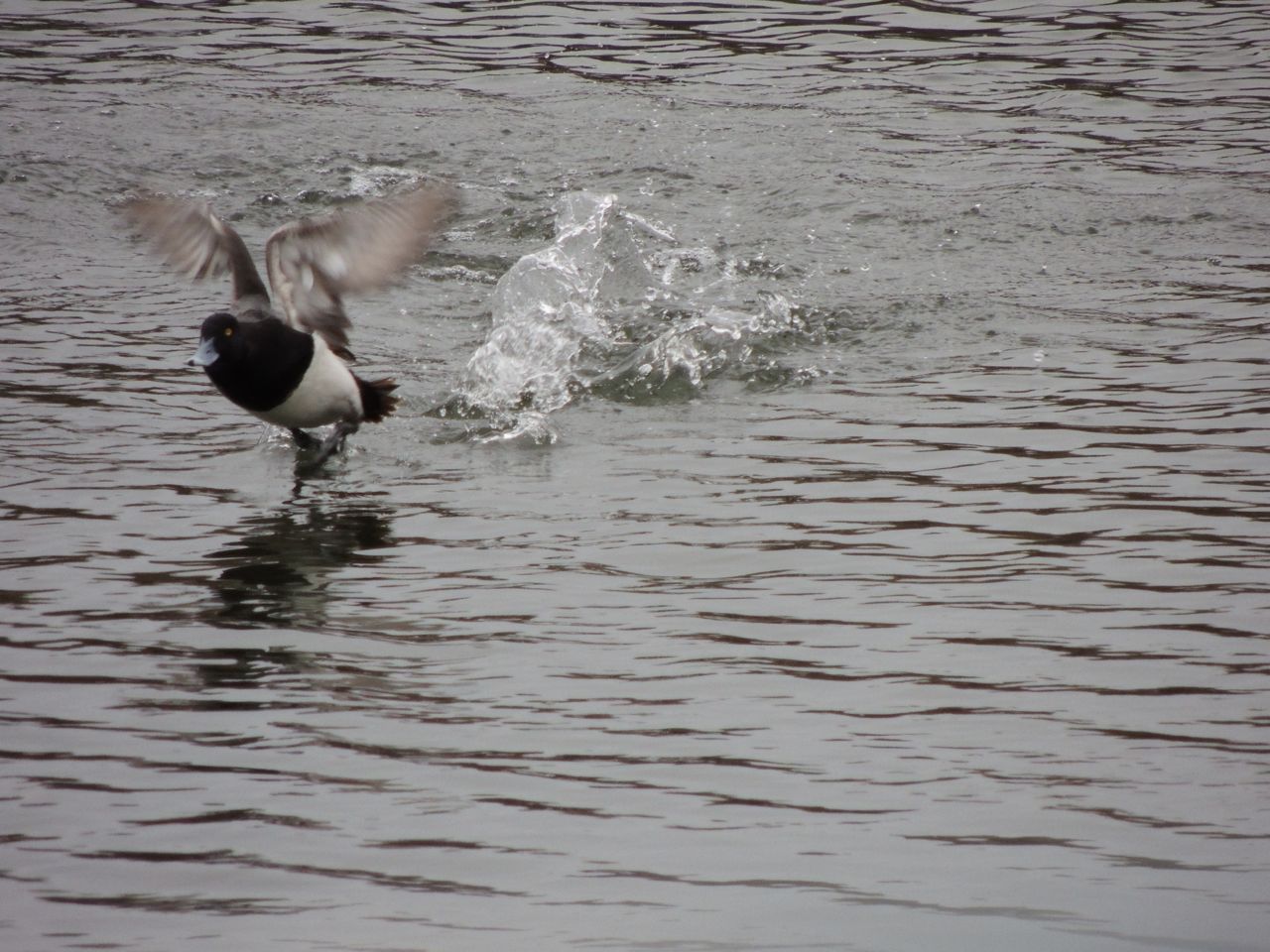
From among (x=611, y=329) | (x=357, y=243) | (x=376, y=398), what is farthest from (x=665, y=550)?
(x=611, y=329)

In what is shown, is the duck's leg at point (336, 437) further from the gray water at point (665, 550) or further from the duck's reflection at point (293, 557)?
the duck's reflection at point (293, 557)

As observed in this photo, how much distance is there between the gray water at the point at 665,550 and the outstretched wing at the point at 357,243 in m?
0.71

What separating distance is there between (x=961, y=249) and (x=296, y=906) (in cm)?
732

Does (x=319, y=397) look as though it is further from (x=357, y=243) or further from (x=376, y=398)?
(x=357, y=243)

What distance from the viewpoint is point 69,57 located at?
1442cm

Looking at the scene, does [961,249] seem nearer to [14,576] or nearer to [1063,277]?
[1063,277]

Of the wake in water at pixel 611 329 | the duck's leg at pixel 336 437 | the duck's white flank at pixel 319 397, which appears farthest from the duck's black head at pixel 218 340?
the wake in water at pixel 611 329

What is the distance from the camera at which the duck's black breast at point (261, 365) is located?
20.9ft

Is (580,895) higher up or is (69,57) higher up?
(69,57)

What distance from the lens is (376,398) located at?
705cm

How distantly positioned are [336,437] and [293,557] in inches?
60.2

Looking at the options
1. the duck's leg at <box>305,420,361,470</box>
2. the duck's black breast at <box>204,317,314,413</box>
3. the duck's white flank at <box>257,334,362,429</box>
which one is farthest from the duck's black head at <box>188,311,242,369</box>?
the duck's leg at <box>305,420,361,470</box>

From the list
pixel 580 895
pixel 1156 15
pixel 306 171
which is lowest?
pixel 580 895

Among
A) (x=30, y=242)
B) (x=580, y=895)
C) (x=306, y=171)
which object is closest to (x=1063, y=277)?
(x=306, y=171)
